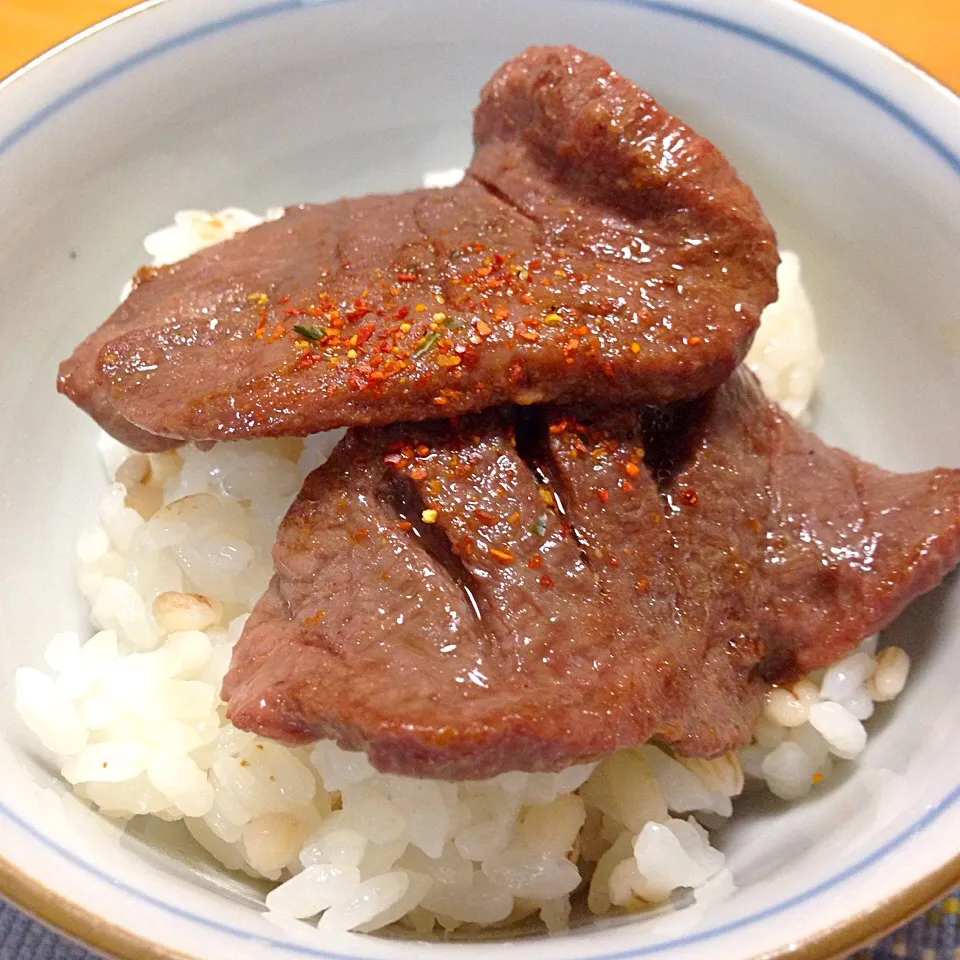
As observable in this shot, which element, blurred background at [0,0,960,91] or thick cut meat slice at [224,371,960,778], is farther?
blurred background at [0,0,960,91]

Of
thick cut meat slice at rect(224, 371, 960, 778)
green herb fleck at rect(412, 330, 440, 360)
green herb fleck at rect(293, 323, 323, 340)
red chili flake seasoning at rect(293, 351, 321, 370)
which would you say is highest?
green herb fleck at rect(412, 330, 440, 360)

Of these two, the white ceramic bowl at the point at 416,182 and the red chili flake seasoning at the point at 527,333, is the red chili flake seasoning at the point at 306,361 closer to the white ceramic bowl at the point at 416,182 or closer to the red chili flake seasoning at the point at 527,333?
the red chili flake seasoning at the point at 527,333

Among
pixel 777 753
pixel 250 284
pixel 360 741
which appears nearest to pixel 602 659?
pixel 360 741

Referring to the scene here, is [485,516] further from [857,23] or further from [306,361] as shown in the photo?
[857,23]

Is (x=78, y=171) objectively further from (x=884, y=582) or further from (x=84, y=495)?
(x=884, y=582)

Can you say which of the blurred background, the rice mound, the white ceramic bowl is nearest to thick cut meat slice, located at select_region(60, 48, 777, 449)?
the rice mound

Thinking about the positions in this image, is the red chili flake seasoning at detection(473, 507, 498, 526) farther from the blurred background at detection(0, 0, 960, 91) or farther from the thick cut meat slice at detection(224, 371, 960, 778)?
the blurred background at detection(0, 0, 960, 91)

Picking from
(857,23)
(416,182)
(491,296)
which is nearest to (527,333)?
(491,296)

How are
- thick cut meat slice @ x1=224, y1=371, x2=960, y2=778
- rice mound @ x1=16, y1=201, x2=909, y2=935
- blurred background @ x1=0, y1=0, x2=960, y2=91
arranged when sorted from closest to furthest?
1. thick cut meat slice @ x1=224, y1=371, x2=960, y2=778
2. rice mound @ x1=16, y1=201, x2=909, y2=935
3. blurred background @ x1=0, y1=0, x2=960, y2=91
